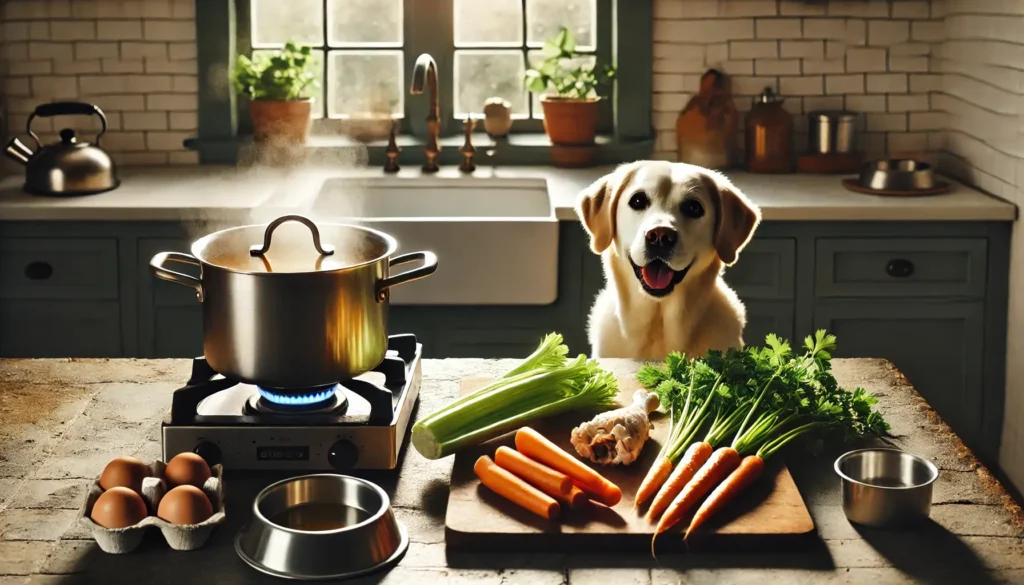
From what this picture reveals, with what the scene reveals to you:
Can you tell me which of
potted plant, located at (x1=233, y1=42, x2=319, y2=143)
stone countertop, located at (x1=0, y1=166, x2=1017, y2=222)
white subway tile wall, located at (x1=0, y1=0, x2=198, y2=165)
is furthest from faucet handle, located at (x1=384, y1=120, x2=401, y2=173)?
white subway tile wall, located at (x1=0, y1=0, x2=198, y2=165)

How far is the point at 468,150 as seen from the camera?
4184 millimetres

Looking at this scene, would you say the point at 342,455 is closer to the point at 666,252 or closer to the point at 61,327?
the point at 666,252

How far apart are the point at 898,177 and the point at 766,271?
0.53 metres

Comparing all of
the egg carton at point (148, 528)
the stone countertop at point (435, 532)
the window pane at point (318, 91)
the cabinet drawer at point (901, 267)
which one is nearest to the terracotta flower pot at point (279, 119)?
the window pane at point (318, 91)

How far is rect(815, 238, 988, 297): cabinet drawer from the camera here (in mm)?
3617

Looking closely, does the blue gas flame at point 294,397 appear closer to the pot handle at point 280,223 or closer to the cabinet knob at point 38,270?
the pot handle at point 280,223

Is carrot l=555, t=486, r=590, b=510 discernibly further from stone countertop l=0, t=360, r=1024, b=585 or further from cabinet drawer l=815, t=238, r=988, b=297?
cabinet drawer l=815, t=238, r=988, b=297

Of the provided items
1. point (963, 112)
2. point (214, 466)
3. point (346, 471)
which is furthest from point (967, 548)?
point (963, 112)

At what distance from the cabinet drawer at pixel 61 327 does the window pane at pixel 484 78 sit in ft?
4.90

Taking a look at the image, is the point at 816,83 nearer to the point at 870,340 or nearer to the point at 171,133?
the point at 870,340

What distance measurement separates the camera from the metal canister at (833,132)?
163 inches

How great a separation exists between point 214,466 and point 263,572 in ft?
0.81

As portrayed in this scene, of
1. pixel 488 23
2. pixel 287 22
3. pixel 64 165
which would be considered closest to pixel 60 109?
pixel 64 165

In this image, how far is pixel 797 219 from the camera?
3.58m
